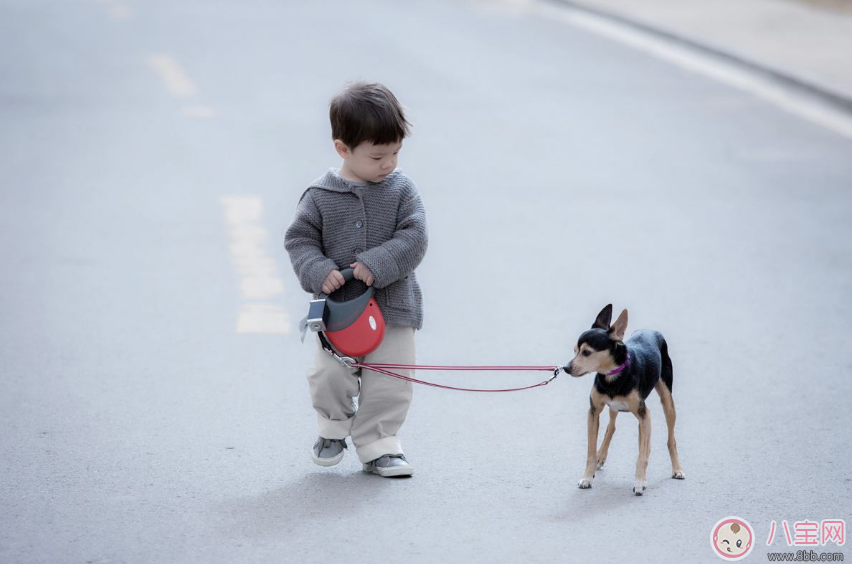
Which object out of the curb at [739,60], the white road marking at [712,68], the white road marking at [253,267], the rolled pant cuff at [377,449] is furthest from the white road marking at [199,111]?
the rolled pant cuff at [377,449]

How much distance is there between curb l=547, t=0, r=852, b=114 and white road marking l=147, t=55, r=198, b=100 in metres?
6.64

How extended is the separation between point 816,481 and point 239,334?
9.90 ft

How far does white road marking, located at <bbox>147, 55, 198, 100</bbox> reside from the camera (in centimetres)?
1323

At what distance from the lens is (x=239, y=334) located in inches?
251

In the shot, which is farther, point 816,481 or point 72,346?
point 72,346

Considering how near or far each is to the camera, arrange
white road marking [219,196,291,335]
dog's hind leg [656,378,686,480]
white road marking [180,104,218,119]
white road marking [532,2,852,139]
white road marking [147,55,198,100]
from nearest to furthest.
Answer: dog's hind leg [656,378,686,480] < white road marking [219,196,291,335] < white road marking [180,104,218,119] < white road marking [532,2,852,139] < white road marking [147,55,198,100]

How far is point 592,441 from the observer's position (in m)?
4.37

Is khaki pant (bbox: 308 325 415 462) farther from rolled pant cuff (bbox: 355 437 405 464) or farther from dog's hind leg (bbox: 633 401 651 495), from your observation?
dog's hind leg (bbox: 633 401 651 495)

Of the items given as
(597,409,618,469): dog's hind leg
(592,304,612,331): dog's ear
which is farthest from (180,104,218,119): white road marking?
(592,304,612,331): dog's ear

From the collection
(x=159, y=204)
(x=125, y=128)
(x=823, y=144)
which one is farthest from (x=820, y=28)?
(x=159, y=204)

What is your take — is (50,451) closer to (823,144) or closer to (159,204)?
(159,204)

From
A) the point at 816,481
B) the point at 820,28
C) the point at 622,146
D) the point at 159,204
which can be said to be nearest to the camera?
the point at 816,481

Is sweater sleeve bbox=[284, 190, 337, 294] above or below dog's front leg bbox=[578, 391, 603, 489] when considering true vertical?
above

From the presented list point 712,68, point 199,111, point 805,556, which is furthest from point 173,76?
point 805,556
